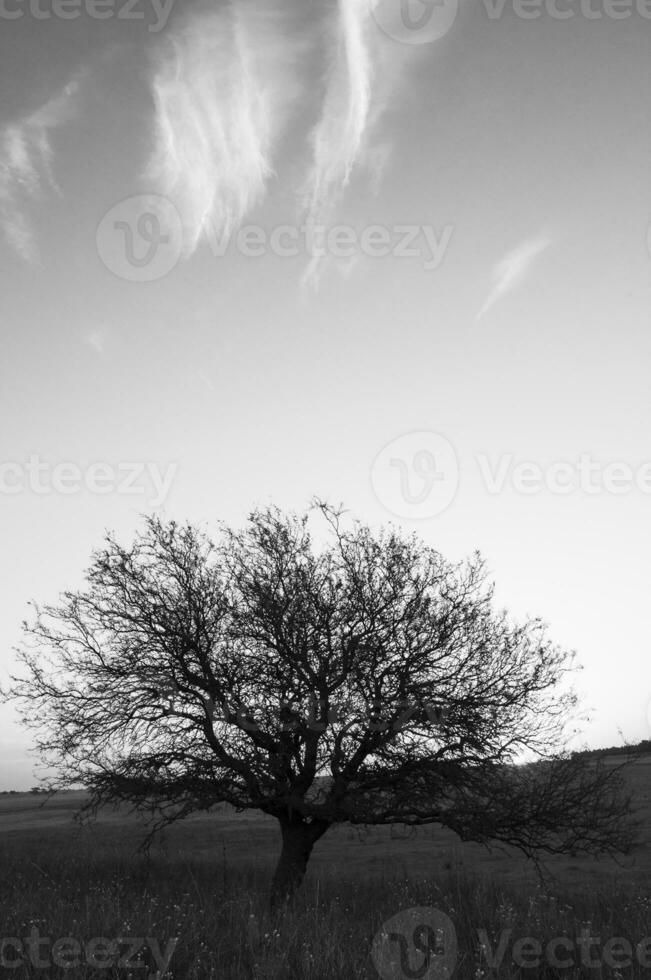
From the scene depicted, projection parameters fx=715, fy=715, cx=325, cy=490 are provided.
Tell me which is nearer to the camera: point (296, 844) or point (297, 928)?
point (297, 928)

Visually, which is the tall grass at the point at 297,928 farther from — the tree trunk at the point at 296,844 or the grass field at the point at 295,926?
the tree trunk at the point at 296,844

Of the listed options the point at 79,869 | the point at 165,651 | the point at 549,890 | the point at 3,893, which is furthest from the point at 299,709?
the point at 79,869

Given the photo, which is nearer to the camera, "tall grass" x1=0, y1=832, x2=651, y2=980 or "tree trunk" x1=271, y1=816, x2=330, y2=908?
"tall grass" x1=0, y1=832, x2=651, y2=980

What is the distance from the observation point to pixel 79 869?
58.9 feet

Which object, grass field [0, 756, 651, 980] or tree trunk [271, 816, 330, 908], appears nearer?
grass field [0, 756, 651, 980]

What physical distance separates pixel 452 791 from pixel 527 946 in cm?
648

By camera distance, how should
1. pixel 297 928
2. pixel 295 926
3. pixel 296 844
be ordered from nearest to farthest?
1. pixel 297 928
2. pixel 295 926
3. pixel 296 844

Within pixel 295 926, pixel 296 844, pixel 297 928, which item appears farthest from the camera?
pixel 296 844

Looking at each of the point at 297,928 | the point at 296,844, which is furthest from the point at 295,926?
the point at 296,844

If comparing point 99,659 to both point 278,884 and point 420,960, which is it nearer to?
point 278,884

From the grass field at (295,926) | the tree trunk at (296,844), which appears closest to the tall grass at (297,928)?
the grass field at (295,926)

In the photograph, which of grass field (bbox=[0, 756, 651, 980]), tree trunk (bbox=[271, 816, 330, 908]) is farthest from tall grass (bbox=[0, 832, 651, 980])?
tree trunk (bbox=[271, 816, 330, 908])

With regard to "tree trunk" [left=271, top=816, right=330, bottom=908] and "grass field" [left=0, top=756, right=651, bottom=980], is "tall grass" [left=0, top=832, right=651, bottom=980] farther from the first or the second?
"tree trunk" [left=271, top=816, right=330, bottom=908]

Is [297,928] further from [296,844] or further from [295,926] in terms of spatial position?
[296,844]
